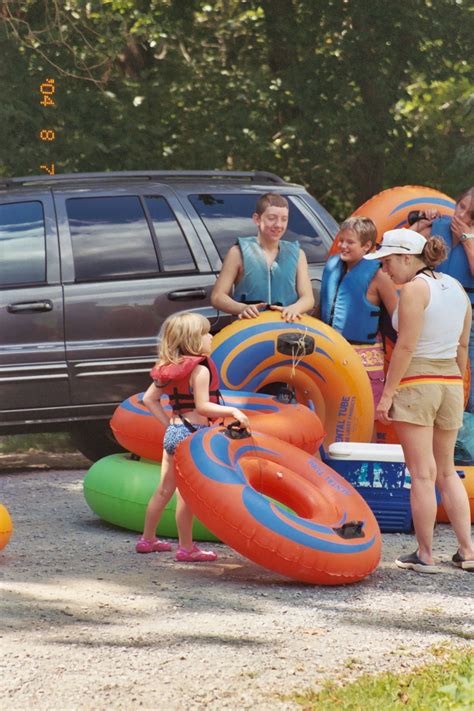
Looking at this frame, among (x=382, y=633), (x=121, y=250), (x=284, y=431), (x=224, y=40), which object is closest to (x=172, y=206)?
(x=121, y=250)

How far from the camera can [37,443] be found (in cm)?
1346

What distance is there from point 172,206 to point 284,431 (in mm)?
2903

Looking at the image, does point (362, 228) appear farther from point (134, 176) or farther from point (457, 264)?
point (134, 176)

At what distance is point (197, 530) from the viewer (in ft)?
25.3

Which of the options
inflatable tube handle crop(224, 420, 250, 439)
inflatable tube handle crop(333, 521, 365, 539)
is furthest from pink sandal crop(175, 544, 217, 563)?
inflatable tube handle crop(333, 521, 365, 539)

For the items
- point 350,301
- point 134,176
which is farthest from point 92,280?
point 350,301

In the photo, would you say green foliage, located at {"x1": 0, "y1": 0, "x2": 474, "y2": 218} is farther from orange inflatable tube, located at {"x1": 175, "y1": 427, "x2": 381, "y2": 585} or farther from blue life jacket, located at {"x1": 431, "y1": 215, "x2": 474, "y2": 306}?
orange inflatable tube, located at {"x1": 175, "y1": 427, "x2": 381, "y2": 585}

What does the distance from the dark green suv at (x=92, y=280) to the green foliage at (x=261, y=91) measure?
5209 mm

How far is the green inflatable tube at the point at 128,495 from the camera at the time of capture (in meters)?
7.77

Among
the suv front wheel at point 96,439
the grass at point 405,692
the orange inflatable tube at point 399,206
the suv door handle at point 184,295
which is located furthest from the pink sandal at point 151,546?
the orange inflatable tube at point 399,206

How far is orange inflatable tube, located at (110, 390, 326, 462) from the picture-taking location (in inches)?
302

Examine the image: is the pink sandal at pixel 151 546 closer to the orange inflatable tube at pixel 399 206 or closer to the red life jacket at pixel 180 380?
the red life jacket at pixel 180 380

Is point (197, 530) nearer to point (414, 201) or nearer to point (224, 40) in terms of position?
point (414, 201)

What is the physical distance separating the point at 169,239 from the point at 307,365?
77.3 inches
